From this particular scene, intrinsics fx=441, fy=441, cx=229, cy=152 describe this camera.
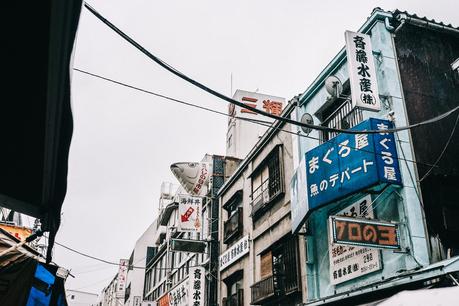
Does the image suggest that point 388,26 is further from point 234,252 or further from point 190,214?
point 190,214

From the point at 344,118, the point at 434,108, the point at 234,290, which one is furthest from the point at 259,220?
the point at 434,108

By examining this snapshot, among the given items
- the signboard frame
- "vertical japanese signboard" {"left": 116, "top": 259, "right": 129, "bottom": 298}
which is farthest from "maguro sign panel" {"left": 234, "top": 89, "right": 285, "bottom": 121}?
"vertical japanese signboard" {"left": 116, "top": 259, "right": 129, "bottom": 298}

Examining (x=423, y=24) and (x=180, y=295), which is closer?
(x=423, y=24)

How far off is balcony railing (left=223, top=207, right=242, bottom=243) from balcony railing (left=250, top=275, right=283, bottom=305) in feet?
13.7

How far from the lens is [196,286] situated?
2380 cm

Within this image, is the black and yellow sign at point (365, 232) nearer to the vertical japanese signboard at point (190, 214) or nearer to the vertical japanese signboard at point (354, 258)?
the vertical japanese signboard at point (354, 258)

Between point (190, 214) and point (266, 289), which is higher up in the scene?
point (190, 214)

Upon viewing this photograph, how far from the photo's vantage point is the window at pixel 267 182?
18.0m

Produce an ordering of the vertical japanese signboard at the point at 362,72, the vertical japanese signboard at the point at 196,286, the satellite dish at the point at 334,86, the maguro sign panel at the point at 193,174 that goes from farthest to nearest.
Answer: the maguro sign panel at the point at 193,174 → the vertical japanese signboard at the point at 196,286 → the satellite dish at the point at 334,86 → the vertical japanese signboard at the point at 362,72

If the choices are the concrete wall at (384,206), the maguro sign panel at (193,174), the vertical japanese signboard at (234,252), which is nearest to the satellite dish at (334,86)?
the concrete wall at (384,206)

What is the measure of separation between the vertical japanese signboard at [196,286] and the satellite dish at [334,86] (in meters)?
14.1

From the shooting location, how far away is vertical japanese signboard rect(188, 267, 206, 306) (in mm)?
23609

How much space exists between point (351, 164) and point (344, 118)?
258 cm

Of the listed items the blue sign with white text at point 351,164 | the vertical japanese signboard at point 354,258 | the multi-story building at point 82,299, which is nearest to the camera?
the blue sign with white text at point 351,164
